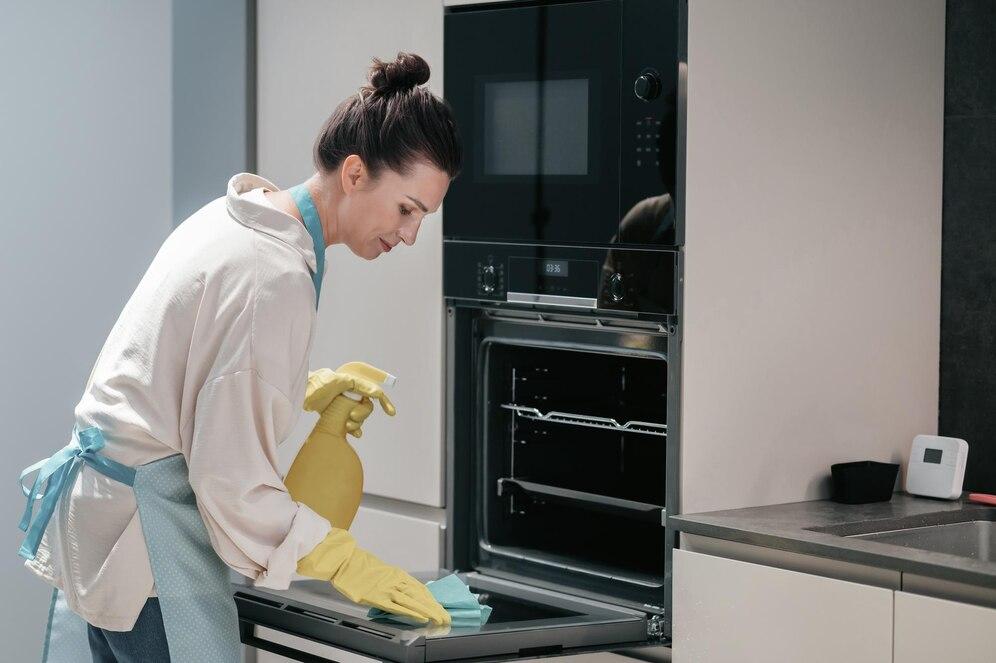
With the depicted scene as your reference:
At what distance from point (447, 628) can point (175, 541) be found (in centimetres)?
37

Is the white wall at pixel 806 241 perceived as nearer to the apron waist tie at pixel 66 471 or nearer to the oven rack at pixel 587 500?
the oven rack at pixel 587 500

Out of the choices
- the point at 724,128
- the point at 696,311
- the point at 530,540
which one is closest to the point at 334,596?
the point at 530,540

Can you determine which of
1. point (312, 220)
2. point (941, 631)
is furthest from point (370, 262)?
point (941, 631)

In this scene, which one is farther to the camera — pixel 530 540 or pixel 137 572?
pixel 530 540

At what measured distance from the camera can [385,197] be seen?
1.75 m

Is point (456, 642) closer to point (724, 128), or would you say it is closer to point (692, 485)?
point (692, 485)

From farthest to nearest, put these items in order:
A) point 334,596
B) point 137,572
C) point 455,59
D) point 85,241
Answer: point 85,241 < point 455,59 < point 334,596 < point 137,572

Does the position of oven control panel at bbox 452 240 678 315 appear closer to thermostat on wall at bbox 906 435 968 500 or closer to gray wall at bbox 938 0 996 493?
thermostat on wall at bbox 906 435 968 500

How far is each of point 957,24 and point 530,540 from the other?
1.23 m

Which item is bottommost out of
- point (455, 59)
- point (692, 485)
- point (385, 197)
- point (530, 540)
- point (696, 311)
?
point (530, 540)

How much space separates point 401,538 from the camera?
246 cm

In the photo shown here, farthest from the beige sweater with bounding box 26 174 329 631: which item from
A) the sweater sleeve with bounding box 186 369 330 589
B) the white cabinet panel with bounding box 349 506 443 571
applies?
the white cabinet panel with bounding box 349 506 443 571

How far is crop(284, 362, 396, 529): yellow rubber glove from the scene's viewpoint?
189 cm

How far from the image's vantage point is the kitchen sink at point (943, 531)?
6.56 feet
